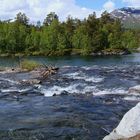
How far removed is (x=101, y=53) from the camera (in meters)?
146

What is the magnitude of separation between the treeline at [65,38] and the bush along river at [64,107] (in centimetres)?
10121

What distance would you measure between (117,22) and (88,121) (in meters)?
149

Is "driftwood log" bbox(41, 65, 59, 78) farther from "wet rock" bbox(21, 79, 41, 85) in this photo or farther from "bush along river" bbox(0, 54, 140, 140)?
"wet rock" bbox(21, 79, 41, 85)

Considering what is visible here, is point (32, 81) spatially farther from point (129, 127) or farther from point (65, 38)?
point (65, 38)

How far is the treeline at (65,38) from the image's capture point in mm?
154375

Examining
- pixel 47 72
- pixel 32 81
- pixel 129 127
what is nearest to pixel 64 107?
pixel 129 127

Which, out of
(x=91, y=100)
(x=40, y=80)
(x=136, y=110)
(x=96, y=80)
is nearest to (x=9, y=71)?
(x=40, y=80)

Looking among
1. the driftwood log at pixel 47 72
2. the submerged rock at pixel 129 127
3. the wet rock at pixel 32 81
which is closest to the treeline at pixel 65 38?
the driftwood log at pixel 47 72

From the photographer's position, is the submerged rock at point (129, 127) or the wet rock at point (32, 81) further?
the wet rock at point (32, 81)

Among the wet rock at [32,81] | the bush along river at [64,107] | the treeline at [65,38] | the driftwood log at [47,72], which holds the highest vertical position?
the treeline at [65,38]

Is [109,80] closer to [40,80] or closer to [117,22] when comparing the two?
[40,80]

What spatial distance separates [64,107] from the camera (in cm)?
3225

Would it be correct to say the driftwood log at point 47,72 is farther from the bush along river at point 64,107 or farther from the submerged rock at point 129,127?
the submerged rock at point 129,127

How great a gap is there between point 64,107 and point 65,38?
5028 inches
